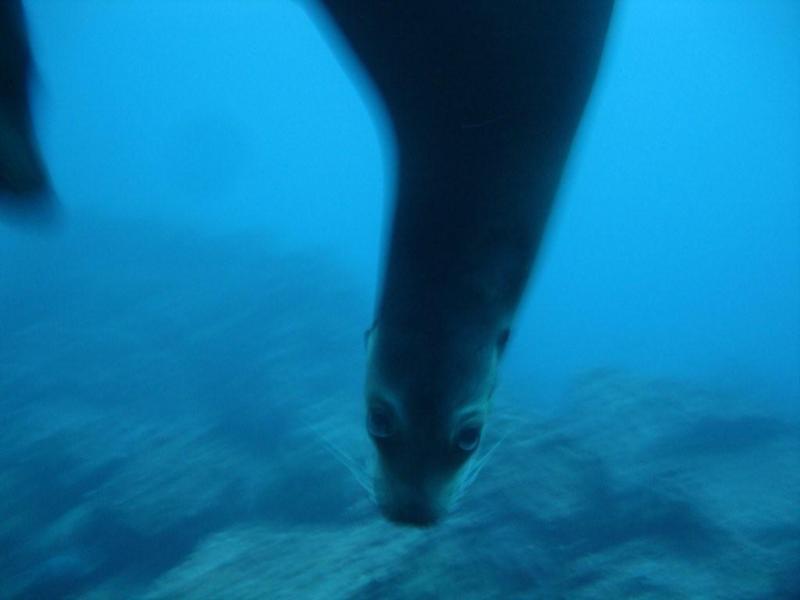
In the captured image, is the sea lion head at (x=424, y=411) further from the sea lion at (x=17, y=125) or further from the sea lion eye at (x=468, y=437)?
the sea lion at (x=17, y=125)

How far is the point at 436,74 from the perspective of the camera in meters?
1.11

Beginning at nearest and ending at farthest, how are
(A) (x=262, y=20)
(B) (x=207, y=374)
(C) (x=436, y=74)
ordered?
(C) (x=436, y=74), (B) (x=207, y=374), (A) (x=262, y=20)

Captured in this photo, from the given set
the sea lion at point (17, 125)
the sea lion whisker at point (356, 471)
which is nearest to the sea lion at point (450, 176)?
the sea lion at point (17, 125)

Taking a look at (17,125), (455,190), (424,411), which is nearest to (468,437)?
(424,411)

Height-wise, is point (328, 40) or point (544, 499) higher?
point (328, 40)

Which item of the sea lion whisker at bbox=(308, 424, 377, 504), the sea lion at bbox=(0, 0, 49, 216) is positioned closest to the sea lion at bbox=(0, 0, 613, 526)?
the sea lion at bbox=(0, 0, 49, 216)

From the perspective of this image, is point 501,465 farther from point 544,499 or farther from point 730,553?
point 730,553

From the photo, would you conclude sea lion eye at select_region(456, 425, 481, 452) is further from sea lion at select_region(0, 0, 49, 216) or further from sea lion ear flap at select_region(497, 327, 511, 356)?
sea lion at select_region(0, 0, 49, 216)

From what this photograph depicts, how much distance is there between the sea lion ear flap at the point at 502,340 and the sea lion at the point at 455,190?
0.04 ft

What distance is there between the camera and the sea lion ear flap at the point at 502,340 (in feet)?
5.07

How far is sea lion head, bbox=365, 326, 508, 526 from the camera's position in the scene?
143 centimetres

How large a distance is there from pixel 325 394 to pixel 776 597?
863cm

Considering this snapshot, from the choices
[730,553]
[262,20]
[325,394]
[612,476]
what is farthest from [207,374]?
[262,20]

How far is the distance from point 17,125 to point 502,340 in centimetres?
Result: 111
